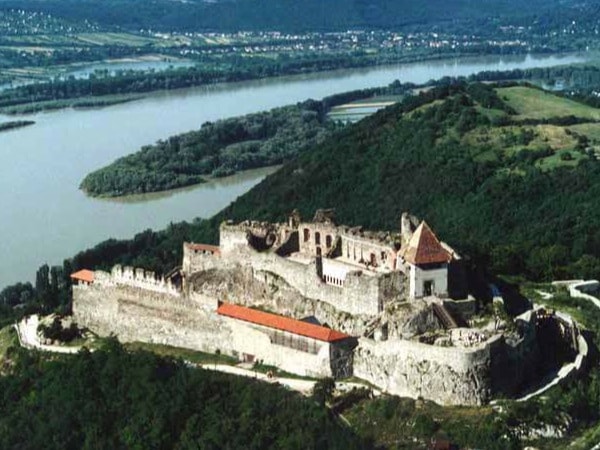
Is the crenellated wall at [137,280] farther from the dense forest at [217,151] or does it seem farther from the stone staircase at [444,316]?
the dense forest at [217,151]

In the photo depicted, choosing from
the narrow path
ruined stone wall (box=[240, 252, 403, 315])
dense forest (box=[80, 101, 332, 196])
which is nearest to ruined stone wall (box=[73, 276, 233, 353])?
the narrow path

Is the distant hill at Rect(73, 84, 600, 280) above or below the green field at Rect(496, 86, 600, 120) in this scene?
below

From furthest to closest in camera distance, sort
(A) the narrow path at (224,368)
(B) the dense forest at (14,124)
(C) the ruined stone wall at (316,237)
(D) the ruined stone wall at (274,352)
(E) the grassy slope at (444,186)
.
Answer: (B) the dense forest at (14,124) → (E) the grassy slope at (444,186) → (C) the ruined stone wall at (316,237) → (D) the ruined stone wall at (274,352) → (A) the narrow path at (224,368)

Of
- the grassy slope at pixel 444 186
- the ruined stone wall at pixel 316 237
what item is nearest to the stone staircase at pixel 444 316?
the ruined stone wall at pixel 316 237

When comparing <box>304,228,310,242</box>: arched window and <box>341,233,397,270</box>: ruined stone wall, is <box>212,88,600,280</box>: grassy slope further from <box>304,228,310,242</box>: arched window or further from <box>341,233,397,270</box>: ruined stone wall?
<box>341,233,397,270</box>: ruined stone wall

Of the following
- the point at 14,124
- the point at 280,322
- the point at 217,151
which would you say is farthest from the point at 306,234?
the point at 14,124

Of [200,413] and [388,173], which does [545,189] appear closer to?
[388,173]

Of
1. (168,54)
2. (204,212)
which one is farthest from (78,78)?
(204,212)
